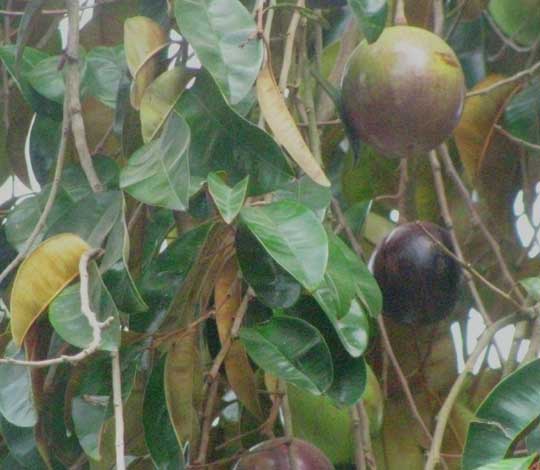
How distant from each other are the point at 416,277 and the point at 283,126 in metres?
0.44

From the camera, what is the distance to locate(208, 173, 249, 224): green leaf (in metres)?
0.95

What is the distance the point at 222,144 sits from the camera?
1.08 meters

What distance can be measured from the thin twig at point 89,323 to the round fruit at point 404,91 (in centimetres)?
29

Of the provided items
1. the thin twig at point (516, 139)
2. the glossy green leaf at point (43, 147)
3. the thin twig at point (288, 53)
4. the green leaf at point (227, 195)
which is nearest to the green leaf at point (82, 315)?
the green leaf at point (227, 195)

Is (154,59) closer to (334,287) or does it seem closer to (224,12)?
(224,12)

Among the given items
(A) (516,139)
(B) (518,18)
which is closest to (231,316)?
(A) (516,139)

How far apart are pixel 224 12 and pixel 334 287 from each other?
0.23 meters

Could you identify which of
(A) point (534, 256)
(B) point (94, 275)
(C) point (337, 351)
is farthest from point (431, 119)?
(A) point (534, 256)

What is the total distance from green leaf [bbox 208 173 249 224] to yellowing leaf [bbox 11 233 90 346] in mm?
119

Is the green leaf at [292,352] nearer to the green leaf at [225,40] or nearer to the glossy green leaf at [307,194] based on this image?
the glossy green leaf at [307,194]

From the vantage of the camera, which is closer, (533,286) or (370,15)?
(370,15)

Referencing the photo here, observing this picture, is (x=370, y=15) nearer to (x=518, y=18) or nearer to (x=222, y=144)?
(x=222, y=144)

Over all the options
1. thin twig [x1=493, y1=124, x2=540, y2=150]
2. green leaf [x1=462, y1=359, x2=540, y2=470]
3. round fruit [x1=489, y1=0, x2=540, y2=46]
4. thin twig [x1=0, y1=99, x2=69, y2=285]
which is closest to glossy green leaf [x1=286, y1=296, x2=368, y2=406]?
green leaf [x1=462, y1=359, x2=540, y2=470]

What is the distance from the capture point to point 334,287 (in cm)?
102
